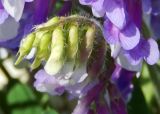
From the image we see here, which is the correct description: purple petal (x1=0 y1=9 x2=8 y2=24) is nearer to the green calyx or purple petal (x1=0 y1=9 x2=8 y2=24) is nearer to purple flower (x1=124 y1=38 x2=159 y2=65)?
the green calyx

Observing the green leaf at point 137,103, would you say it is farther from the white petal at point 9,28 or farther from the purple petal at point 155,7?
the white petal at point 9,28

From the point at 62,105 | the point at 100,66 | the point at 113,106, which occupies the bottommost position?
the point at 62,105

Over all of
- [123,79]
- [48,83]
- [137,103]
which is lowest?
[137,103]

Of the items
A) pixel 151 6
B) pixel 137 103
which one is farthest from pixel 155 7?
pixel 137 103

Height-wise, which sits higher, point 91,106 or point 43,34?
point 43,34

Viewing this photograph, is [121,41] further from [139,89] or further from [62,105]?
[62,105]

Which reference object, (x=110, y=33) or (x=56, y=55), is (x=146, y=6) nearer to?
(x=110, y=33)

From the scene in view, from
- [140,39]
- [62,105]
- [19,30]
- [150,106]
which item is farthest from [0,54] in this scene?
[140,39]
